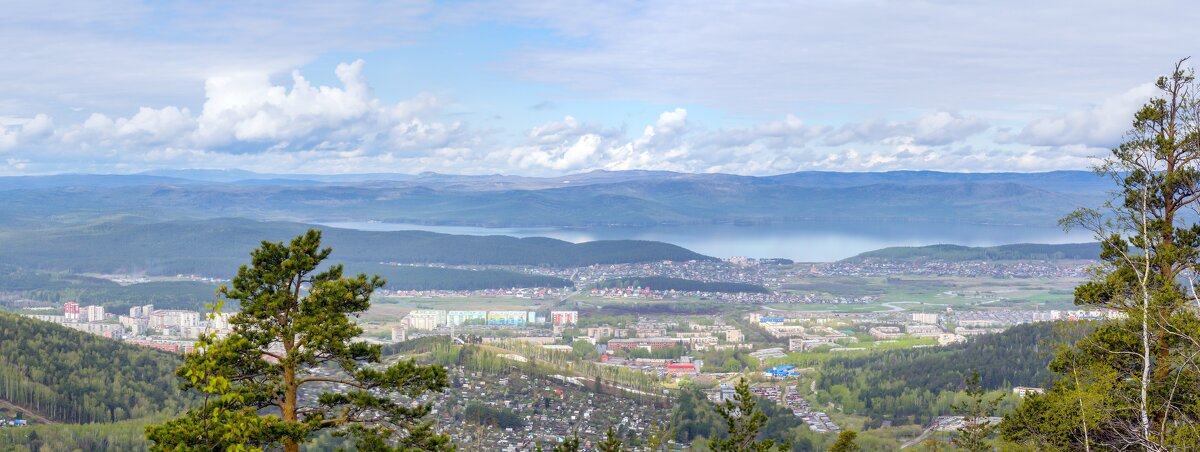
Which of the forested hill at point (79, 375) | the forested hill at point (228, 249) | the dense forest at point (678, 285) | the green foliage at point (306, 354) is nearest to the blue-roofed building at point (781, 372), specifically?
the forested hill at point (79, 375)

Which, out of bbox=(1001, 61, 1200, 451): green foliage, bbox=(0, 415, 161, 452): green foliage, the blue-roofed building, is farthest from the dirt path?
bbox=(1001, 61, 1200, 451): green foliage

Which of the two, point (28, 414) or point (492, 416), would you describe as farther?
point (28, 414)

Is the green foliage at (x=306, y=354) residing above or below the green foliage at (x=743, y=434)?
above

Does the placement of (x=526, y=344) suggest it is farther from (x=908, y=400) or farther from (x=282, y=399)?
(x=282, y=399)

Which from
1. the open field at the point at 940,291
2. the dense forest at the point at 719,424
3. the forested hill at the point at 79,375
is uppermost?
the open field at the point at 940,291

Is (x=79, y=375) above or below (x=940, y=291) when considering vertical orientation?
below

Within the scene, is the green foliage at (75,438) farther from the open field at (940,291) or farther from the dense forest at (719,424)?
the open field at (940,291)

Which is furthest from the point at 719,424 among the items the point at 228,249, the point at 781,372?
the point at 228,249

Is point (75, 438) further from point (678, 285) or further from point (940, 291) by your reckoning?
point (940, 291)
